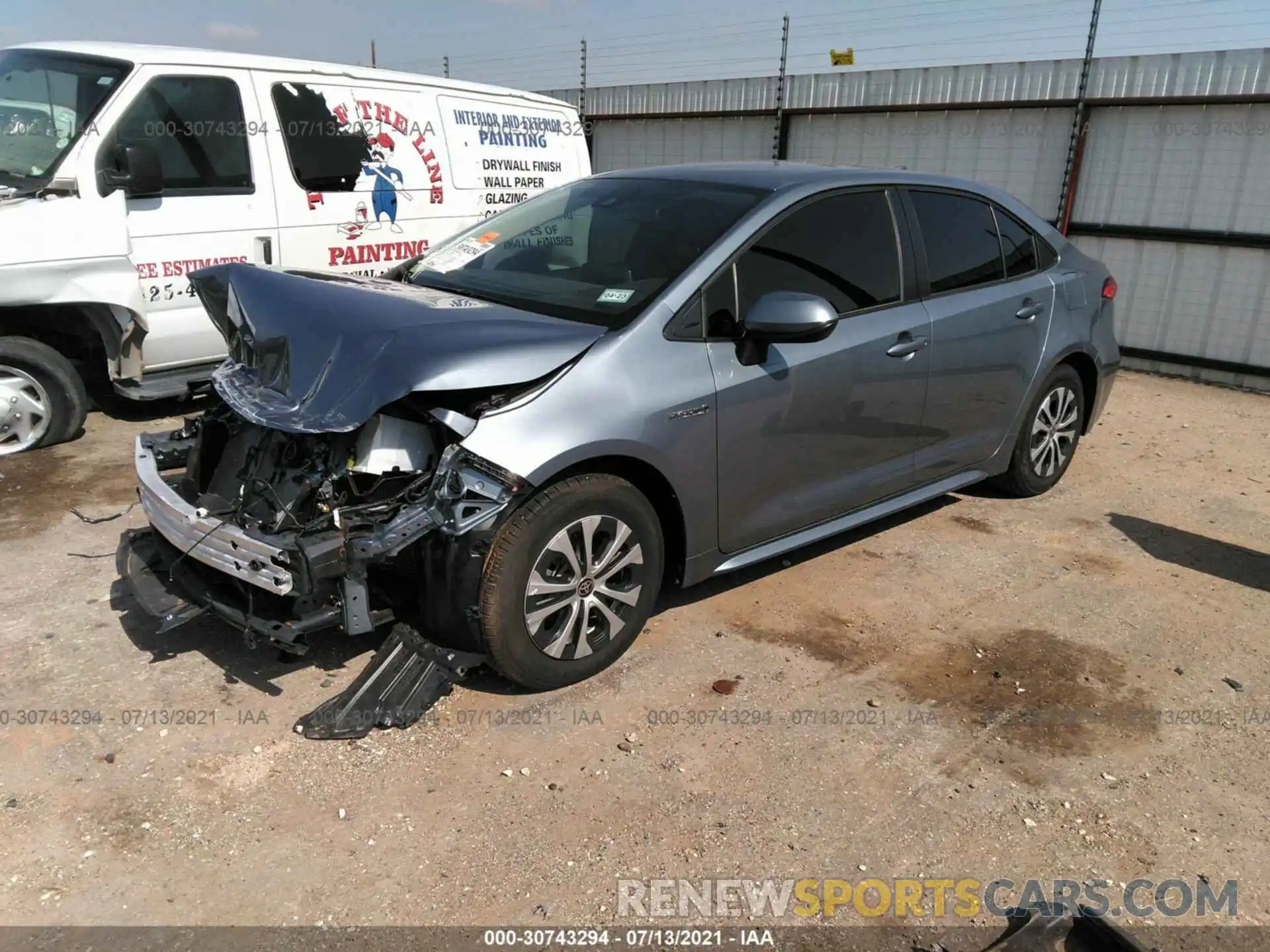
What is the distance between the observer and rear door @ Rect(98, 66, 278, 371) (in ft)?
19.0

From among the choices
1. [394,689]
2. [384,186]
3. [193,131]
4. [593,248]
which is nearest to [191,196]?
[193,131]

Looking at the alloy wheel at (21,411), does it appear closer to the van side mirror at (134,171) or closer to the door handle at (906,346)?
the van side mirror at (134,171)

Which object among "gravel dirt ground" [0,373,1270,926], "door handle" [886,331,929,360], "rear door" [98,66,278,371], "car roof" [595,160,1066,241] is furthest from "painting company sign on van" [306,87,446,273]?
"door handle" [886,331,929,360]

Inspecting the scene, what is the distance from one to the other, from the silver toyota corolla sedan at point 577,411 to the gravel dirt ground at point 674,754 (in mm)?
334

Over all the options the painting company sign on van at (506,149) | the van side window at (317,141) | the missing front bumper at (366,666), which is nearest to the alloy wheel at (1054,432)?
the missing front bumper at (366,666)

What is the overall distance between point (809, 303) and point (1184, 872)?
2.14 meters

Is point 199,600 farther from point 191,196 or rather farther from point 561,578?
point 191,196

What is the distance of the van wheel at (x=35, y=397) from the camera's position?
550cm

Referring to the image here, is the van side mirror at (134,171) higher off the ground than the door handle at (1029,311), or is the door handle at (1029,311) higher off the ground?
the van side mirror at (134,171)

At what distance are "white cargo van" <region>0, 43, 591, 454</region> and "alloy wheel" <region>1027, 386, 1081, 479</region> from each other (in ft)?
14.6

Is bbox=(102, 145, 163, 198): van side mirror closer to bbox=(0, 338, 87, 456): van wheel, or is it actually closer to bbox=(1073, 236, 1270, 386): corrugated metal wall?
bbox=(0, 338, 87, 456): van wheel

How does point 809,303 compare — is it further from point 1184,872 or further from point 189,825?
point 189,825

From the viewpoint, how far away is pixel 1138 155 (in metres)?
9.02

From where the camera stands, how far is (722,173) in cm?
426
